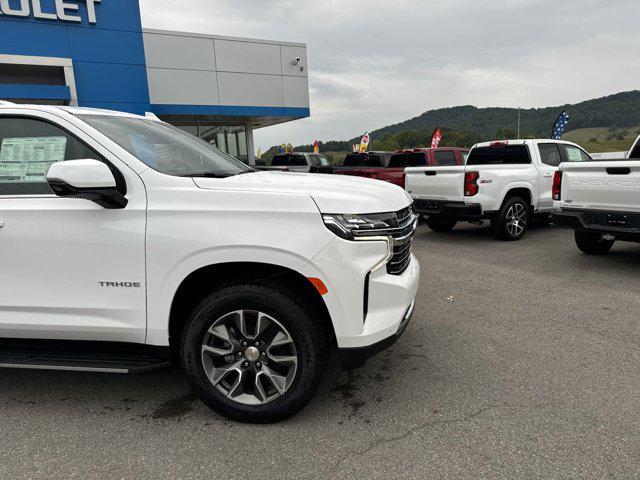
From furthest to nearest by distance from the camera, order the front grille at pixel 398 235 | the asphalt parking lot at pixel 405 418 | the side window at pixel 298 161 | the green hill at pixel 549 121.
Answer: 1. the green hill at pixel 549 121
2. the side window at pixel 298 161
3. the front grille at pixel 398 235
4. the asphalt parking lot at pixel 405 418

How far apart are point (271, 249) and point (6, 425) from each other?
202 cm

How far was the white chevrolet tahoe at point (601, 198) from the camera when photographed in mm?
5387

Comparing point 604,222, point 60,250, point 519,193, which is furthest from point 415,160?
point 60,250

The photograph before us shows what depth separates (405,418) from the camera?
2.72m

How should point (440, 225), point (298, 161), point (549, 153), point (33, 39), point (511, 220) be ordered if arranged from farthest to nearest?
1. point (298, 161)
2. point (33, 39)
3. point (440, 225)
4. point (549, 153)
5. point (511, 220)

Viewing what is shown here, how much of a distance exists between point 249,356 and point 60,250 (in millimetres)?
1281

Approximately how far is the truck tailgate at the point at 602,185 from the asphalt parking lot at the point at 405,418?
188 cm

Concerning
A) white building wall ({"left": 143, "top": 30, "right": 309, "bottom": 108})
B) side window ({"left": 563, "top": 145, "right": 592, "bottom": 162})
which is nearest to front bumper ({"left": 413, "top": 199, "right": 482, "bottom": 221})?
side window ({"left": 563, "top": 145, "right": 592, "bottom": 162})

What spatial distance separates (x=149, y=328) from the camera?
8.63 feet

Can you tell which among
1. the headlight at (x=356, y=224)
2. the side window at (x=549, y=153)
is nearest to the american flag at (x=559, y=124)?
the side window at (x=549, y=153)

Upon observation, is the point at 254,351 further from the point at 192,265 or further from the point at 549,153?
the point at 549,153

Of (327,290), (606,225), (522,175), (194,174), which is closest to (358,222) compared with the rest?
(327,290)

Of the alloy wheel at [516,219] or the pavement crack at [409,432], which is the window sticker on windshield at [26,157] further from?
the alloy wheel at [516,219]

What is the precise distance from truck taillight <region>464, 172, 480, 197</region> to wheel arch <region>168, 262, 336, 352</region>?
19.6ft
